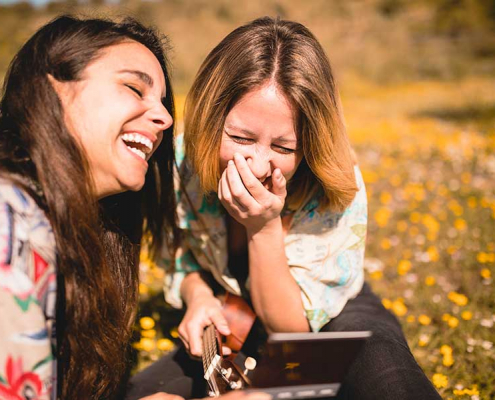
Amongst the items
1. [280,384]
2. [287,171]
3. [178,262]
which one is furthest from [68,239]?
[178,262]

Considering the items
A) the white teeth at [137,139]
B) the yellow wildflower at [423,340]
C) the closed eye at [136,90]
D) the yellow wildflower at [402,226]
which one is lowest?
the yellow wildflower at [423,340]

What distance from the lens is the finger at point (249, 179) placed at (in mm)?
1771

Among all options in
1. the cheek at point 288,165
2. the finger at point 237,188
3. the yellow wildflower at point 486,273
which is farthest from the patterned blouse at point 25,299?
the yellow wildflower at point 486,273

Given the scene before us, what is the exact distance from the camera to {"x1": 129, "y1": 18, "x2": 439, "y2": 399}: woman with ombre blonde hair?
1.78 meters

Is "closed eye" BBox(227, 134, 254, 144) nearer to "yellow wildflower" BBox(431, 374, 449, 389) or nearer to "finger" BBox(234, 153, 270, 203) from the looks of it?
"finger" BBox(234, 153, 270, 203)

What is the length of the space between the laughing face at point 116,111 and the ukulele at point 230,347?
686 mm

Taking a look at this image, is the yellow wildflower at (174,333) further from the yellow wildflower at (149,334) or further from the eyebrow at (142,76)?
the eyebrow at (142,76)

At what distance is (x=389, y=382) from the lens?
1643 millimetres

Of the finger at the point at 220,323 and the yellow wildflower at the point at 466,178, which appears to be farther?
the yellow wildflower at the point at 466,178

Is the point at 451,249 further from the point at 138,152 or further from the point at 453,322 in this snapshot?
the point at 138,152

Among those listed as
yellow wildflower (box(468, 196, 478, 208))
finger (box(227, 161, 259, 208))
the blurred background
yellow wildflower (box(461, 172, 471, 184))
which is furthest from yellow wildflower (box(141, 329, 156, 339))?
yellow wildflower (box(461, 172, 471, 184))

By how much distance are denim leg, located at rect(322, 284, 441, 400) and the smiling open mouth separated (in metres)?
1.10

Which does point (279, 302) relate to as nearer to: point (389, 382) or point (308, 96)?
point (389, 382)

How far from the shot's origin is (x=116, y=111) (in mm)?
1475
